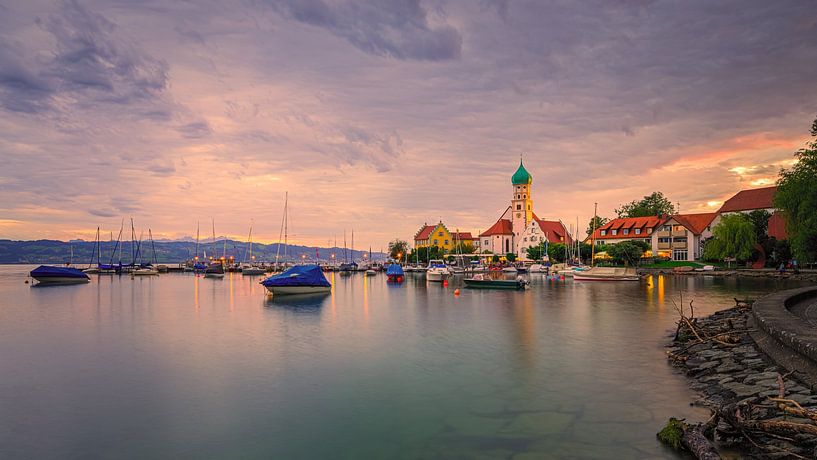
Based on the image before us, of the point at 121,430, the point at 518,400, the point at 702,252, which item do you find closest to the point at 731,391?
the point at 518,400

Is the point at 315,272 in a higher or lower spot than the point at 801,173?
lower

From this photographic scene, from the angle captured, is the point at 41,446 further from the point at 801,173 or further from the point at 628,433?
the point at 801,173

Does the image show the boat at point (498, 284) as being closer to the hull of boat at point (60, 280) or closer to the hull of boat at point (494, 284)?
the hull of boat at point (494, 284)

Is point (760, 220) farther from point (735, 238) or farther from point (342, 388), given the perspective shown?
point (342, 388)

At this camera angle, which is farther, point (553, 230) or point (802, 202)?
point (553, 230)

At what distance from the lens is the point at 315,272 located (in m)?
59.6

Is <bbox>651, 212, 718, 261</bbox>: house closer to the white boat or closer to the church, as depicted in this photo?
the white boat

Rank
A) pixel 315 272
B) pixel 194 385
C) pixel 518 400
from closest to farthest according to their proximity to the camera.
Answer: pixel 518 400, pixel 194 385, pixel 315 272

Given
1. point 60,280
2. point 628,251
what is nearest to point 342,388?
point 628,251

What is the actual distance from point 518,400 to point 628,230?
108555mm

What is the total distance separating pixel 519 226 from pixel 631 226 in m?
33.5

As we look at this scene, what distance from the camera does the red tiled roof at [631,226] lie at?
110250 millimetres

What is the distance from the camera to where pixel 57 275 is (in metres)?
91.1

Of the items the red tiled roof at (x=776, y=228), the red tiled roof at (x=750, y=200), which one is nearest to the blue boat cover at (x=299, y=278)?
the red tiled roof at (x=776, y=228)
